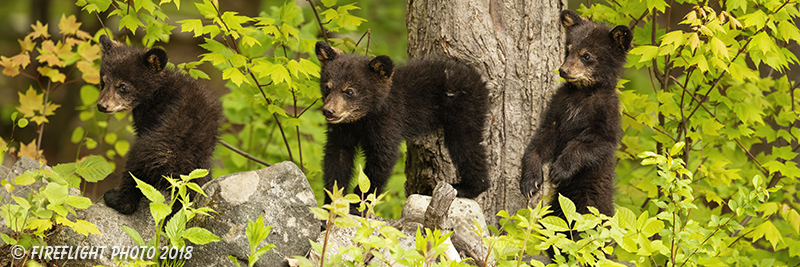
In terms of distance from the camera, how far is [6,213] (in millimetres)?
3164

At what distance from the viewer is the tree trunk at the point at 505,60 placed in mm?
4680

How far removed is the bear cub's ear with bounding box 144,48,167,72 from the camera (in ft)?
13.1

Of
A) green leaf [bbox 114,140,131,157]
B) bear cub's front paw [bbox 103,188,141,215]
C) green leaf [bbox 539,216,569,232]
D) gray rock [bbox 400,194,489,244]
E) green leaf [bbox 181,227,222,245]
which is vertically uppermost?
green leaf [bbox 539,216,569,232]

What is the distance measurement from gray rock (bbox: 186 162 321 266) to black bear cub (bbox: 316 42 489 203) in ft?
2.40

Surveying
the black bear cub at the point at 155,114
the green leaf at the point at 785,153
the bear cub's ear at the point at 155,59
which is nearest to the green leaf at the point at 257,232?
the black bear cub at the point at 155,114

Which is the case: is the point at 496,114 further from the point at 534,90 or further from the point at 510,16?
the point at 510,16

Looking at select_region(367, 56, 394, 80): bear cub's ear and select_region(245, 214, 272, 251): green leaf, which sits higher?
select_region(367, 56, 394, 80): bear cub's ear

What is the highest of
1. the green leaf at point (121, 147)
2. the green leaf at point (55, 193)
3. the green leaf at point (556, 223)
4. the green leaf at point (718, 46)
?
the green leaf at point (718, 46)

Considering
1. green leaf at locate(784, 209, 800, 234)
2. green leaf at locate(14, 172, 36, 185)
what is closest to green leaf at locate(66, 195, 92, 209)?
green leaf at locate(14, 172, 36, 185)

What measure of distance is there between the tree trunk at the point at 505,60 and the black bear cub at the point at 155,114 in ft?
5.34

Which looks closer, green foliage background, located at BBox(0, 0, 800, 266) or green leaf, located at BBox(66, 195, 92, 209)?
green leaf, located at BBox(66, 195, 92, 209)

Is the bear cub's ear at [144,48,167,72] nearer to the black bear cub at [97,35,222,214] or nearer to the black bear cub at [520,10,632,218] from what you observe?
the black bear cub at [97,35,222,214]

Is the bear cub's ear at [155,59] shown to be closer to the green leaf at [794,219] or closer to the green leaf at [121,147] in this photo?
the green leaf at [121,147]

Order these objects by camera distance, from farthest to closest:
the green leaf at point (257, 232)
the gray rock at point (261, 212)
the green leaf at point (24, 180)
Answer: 1. the gray rock at point (261, 212)
2. the green leaf at point (24, 180)
3. the green leaf at point (257, 232)
